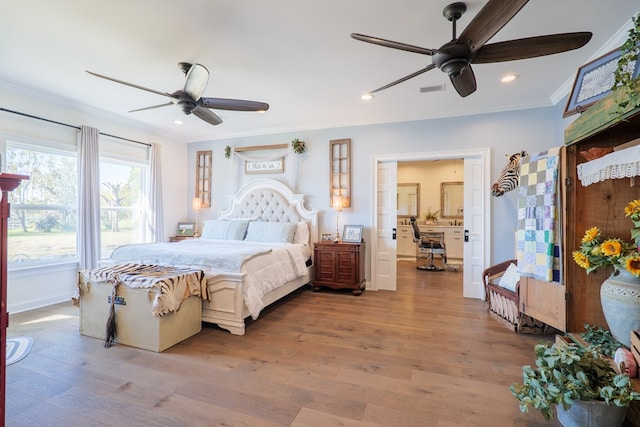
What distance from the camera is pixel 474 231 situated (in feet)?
14.3

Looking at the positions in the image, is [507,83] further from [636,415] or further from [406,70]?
[636,415]

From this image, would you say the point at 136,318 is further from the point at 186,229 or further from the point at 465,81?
the point at 465,81

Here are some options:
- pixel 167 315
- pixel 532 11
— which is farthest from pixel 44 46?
pixel 532 11

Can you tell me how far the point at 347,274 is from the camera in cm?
447

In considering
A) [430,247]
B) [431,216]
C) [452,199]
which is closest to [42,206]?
[430,247]

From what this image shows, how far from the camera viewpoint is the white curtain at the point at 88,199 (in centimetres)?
417

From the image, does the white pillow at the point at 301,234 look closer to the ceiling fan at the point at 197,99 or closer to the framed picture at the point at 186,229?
the ceiling fan at the point at 197,99

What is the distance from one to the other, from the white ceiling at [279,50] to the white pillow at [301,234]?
1920mm

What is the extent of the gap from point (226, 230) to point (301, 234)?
137 cm

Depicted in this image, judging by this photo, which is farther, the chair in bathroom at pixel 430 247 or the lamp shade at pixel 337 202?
the chair in bathroom at pixel 430 247

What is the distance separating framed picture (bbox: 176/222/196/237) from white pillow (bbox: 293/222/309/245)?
2442mm

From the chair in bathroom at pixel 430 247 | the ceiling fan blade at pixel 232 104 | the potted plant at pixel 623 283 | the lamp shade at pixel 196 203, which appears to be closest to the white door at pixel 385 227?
the chair in bathroom at pixel 430 247

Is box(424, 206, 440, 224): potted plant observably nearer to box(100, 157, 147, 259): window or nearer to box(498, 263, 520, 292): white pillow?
box(498, 263, 520, 292): white pillow

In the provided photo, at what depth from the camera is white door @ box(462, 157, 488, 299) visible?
14.1ft
